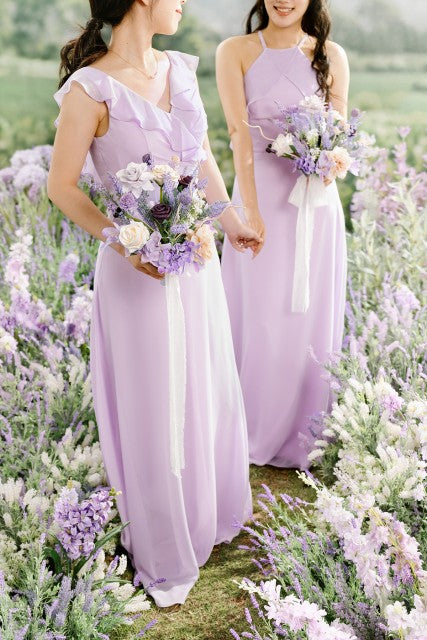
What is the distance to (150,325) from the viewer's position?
2.81m

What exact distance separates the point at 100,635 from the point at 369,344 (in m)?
1.99

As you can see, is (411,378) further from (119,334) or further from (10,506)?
(10,506)

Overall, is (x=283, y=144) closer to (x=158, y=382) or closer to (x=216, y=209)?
(x=216, y=209)

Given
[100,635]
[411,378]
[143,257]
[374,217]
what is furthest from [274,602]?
[374,217]

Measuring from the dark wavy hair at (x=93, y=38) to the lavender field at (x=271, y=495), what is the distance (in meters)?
1.35

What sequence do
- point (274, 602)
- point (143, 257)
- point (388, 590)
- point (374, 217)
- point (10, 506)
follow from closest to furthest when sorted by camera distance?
point (274, 602)
point (388, 590)
point (143, 257)
point (10, 506)
point (374, 217)

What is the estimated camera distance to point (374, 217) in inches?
213

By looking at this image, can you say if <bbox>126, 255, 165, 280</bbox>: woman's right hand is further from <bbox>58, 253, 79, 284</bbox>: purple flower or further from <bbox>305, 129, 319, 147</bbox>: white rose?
<bbox>58, 253, 79, 284</bbox>: purple flower

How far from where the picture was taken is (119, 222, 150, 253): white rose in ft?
7.90

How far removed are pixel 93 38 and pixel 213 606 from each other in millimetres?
1982

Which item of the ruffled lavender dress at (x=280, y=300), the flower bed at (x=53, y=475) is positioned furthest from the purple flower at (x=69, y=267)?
the ruffled lavender dress at (x=280, y=300)

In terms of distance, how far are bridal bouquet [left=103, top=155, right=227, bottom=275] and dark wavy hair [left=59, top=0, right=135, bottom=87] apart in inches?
16.8

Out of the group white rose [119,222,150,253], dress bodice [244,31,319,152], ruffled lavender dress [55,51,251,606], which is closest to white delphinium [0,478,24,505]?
ruffled lavender dress [55,51,251,606]

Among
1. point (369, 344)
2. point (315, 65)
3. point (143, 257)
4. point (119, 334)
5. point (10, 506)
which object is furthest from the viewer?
point (369, 344)
